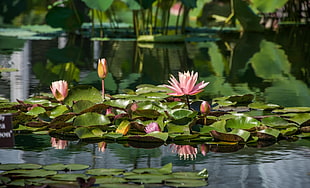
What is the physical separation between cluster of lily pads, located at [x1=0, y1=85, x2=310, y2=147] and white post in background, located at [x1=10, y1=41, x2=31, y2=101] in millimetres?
621

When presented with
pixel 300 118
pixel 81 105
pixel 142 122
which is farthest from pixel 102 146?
pixel 300 118

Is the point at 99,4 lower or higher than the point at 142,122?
higher

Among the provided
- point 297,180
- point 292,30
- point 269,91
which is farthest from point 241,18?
point 297,180

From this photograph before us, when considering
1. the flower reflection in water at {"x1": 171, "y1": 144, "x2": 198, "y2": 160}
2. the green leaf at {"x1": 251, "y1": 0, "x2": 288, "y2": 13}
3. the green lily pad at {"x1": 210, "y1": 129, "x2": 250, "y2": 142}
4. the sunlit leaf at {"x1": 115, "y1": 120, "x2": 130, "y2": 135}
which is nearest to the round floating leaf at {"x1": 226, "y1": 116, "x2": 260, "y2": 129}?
the green lily pad at {"x1": 210, "y1": 129, "x2": 250, "y2": 142}

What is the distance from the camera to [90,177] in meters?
1.71

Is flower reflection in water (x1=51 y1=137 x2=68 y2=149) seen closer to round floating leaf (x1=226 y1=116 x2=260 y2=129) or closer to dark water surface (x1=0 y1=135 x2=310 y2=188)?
dark water surface (x1=0 y1=135 x2=310 y2=188)

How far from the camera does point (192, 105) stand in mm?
2832

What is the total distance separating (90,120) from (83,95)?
0.34m

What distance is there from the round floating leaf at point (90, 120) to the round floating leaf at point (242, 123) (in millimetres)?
418

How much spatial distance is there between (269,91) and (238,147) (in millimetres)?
1379

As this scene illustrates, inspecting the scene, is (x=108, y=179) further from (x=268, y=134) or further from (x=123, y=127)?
(x=268, y=134)

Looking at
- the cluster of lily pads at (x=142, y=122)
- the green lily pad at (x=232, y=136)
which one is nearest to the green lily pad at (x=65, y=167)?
the cluster of lily pads at (x=142, y=122)

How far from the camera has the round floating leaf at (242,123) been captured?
2.41m

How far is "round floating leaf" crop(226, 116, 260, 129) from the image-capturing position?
241 cm
